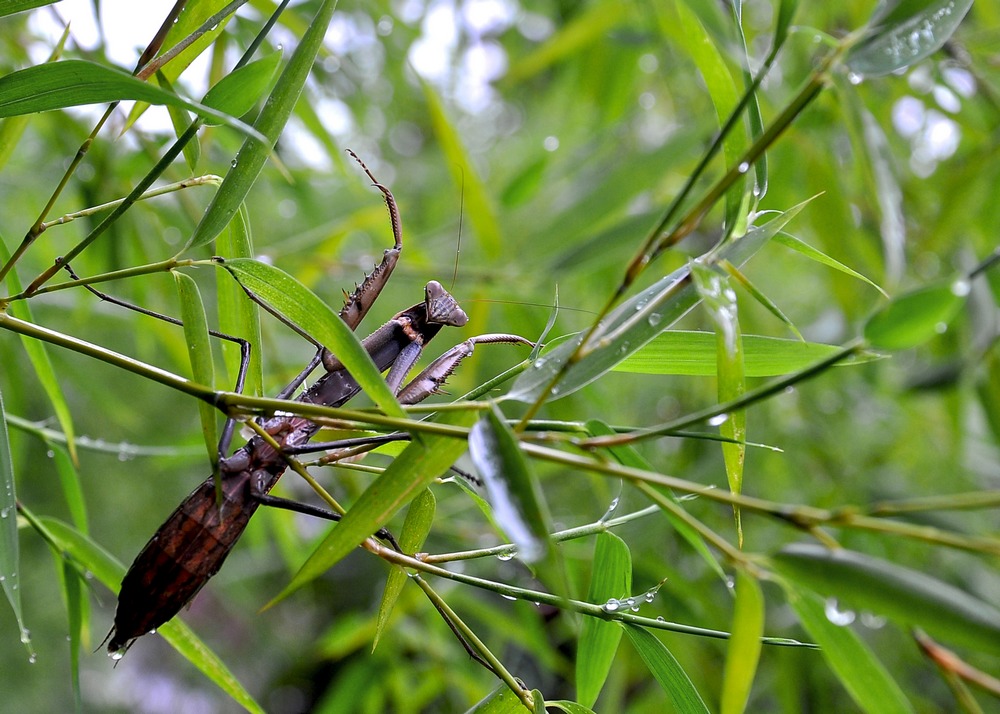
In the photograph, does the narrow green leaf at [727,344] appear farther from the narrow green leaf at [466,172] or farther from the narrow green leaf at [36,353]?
the narrow green leaf at [466,172]

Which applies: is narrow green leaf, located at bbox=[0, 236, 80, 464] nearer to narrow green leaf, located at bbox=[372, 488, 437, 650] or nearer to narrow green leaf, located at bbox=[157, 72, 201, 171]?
narrow green leaf, located at bbox=[157, 72, 201, 171]

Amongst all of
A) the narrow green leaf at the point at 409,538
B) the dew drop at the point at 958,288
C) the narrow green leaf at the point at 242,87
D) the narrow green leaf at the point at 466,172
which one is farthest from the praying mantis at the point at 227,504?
the narrow green leaf at the point at 466,172

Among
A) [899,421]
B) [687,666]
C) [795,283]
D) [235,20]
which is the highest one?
[795,283]

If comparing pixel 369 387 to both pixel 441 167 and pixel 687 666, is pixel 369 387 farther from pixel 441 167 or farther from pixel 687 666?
pixel 441 167

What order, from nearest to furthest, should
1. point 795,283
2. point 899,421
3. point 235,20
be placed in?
1. point 235,20
2. point 899,421
3. point 795,283

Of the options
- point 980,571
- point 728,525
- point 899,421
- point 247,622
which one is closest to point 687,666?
point 728,525

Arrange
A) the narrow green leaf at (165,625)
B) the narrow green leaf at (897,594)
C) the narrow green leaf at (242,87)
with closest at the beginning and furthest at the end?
1. the narrow green leaf at (897,594)
2. the narrow green leaf at (242,87)
3. the narrow green leaf at (165,625)

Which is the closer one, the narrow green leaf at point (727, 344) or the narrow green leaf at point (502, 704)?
the narrow green leaf at point (727, 344)
